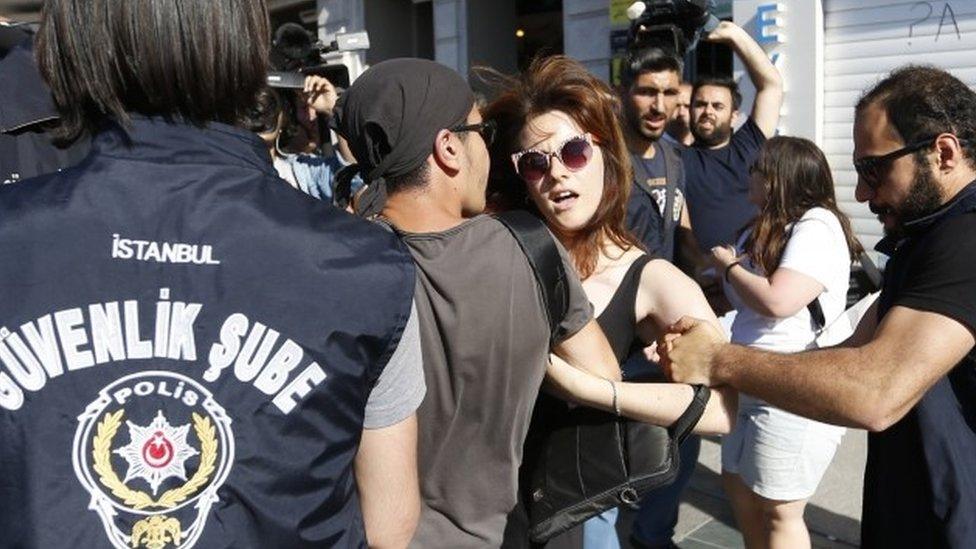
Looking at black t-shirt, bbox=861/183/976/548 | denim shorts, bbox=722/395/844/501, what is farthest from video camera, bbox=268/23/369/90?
black t-shirt, bbox=861/183/976/548

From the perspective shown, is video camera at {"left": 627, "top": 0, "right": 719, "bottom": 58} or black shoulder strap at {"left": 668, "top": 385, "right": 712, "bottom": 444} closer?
Answer: black shoulder strap at {"left": 668, "top": 385, "right": 712, "bottom": 444}

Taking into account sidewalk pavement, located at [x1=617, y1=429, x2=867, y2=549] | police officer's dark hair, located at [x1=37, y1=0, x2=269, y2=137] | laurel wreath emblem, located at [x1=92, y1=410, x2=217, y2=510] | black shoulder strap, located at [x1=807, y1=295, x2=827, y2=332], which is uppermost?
police officer's dark hair, located at [x1=37, y1=0, x2=269, y2=137]

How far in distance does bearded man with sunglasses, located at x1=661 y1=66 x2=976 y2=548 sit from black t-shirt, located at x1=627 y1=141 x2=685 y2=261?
1387 mm

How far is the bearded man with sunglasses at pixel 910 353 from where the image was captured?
1.85m

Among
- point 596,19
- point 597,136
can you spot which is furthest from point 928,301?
point 596,19

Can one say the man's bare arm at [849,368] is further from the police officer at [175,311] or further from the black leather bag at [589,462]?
the police officer at [175,311]

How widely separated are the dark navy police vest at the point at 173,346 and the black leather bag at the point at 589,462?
94cm

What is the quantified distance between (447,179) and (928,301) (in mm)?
1018

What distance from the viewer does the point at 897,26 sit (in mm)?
8219

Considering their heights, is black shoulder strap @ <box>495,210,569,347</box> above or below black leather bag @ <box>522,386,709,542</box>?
above

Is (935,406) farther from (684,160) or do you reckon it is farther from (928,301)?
(684,160)

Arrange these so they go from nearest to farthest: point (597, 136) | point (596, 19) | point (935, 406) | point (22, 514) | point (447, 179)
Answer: point (22, 514) → point (447, 179) → point (935, 406) → point (597, 136) → point (596, 19)

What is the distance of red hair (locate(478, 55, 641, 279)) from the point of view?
→ 2.25 m

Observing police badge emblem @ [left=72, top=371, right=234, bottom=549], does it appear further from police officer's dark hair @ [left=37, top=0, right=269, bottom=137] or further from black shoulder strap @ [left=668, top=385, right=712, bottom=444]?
black shoulder strap @ [left=668, top=385, right=712, bottom=444]
